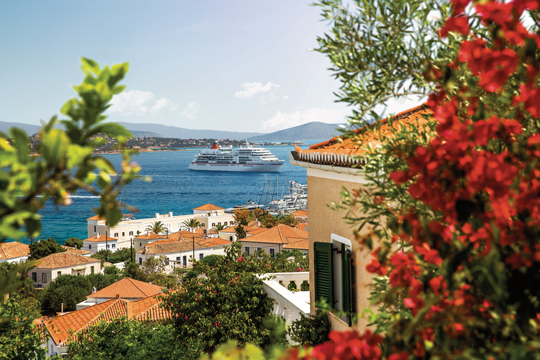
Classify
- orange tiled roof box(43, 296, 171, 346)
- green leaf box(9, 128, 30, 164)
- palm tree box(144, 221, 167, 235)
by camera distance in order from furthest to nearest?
palm tree box(144, 221, 167, 235) < orange tiled roof box(43, 296, 171, 346) < green leaf box(9, 128, 30, 164)

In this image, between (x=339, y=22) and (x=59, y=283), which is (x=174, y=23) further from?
(x=339, y=22)

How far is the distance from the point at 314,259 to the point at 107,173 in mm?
5228

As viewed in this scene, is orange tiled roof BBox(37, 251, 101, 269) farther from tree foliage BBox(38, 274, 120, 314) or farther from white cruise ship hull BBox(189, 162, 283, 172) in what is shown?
white cruise ship hull BBox(189, 162, 283, 172)

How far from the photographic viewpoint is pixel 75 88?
936 millimetres

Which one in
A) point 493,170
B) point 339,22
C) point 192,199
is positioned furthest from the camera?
point 192,199

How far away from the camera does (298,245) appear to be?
40812mm

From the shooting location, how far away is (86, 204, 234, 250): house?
2830 inches

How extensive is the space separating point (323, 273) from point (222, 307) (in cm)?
307

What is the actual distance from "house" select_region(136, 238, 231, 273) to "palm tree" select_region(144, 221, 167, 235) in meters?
13.9

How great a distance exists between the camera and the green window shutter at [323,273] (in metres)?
5.55

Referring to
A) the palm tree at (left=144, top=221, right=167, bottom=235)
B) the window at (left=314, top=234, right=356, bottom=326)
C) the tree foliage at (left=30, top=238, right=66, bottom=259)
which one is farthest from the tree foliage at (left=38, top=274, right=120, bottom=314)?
the window at (left=314, top=234, right=356, bottom=326)

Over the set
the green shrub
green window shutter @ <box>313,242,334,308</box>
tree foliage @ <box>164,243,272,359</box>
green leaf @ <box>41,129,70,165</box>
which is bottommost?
tree foliage @ <box>164,243,272,359</box>

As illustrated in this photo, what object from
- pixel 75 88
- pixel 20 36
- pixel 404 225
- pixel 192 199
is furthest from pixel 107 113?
pixel 20 36

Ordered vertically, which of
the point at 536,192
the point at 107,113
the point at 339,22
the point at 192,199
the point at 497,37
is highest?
the point at 339,22
